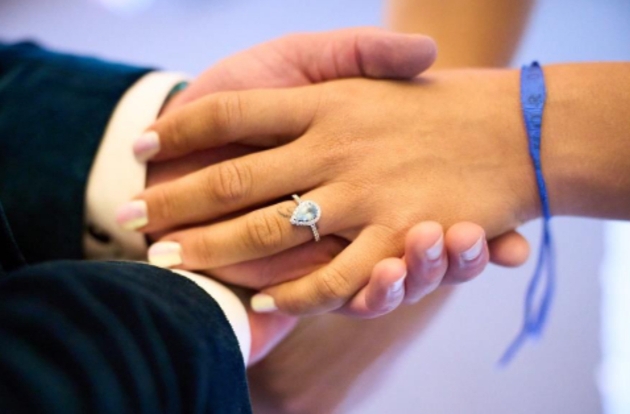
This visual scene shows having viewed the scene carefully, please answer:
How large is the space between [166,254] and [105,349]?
26cm

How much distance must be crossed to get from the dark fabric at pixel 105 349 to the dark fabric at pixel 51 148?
26 centimetres

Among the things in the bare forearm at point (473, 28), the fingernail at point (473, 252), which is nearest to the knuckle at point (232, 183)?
the fingernail at point (473, 252)

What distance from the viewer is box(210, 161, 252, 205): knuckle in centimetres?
55

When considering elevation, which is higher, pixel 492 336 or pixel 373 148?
pixel 373 148

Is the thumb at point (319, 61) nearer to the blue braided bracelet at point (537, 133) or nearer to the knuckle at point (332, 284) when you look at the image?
the blue braided bracelet at point (537, 133)

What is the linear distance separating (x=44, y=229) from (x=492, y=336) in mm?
575

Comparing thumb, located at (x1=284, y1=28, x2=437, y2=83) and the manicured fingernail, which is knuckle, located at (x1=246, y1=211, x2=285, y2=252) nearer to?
the manicured fingernail

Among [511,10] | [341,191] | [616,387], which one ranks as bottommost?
[616,387]

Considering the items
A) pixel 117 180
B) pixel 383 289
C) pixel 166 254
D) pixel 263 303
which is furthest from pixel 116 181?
pixel 383 289

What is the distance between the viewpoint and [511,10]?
0.81m

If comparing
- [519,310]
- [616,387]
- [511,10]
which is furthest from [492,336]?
[511,10]

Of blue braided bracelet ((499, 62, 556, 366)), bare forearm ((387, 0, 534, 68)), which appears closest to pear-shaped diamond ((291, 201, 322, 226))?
blue braided bracelet ((499, 62, 556, 366))

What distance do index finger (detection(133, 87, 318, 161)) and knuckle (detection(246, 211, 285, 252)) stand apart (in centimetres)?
9

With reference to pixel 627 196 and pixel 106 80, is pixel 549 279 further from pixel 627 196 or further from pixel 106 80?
pixel 106 80
